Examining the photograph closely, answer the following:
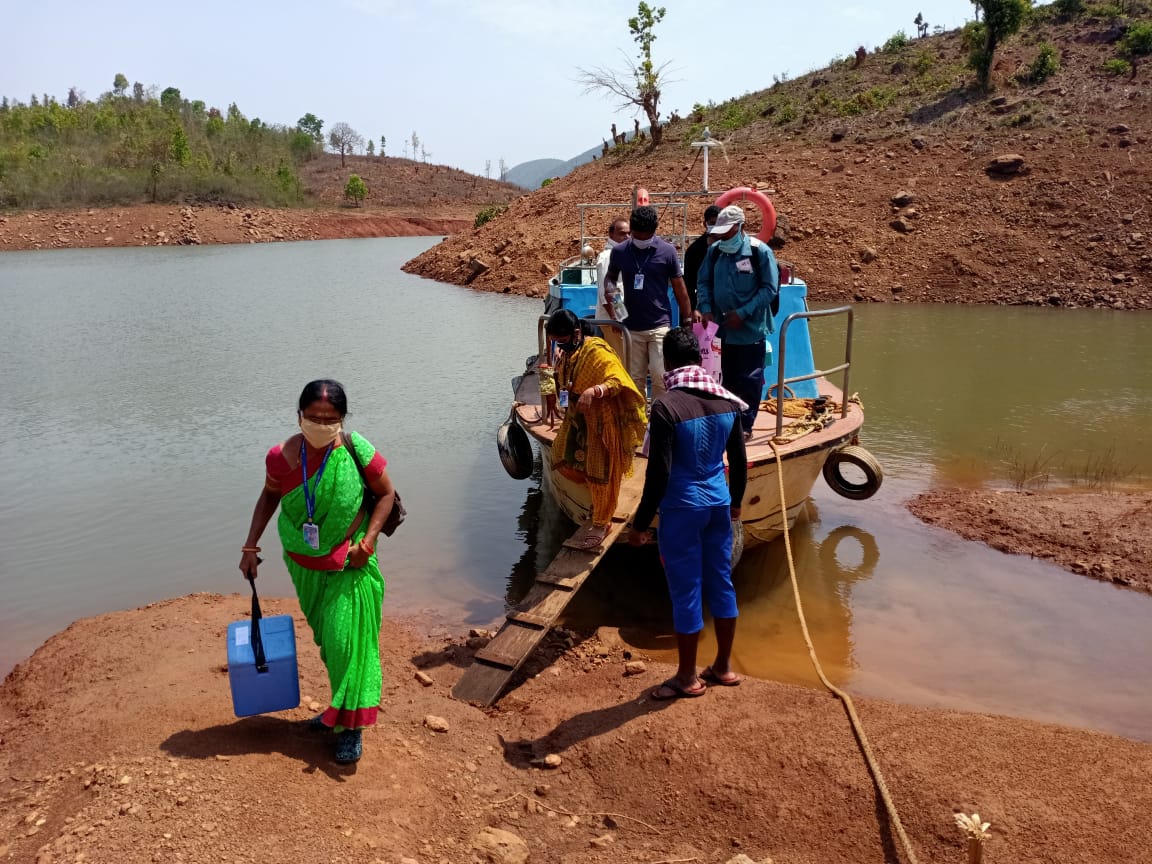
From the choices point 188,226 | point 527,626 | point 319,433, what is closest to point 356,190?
point 188,226

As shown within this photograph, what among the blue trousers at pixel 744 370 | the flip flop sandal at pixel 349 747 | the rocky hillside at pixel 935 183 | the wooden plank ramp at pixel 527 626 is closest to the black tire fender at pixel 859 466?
the blue trousers at pixel 744 370

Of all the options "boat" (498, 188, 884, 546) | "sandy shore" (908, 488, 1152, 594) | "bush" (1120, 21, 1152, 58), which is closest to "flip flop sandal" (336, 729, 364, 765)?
"boat" (498, 188, 884, 546)

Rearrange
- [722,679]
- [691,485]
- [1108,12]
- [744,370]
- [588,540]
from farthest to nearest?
1. [1108,12]
2. [744,370]
3. [588,540]
4. [722,679]
5. [691,485]

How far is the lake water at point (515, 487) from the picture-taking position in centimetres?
574

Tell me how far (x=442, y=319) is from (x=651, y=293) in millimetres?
15251

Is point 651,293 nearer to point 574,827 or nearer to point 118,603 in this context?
point 574,827

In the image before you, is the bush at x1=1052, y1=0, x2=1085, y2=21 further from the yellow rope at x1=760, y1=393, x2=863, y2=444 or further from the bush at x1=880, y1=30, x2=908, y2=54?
the yellow rope at x1=760, y1=393, x2=863, y2=444

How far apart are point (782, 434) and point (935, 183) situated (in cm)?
2200

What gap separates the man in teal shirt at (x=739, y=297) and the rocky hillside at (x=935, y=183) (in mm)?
17626

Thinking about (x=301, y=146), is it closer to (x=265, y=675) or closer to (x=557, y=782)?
(x=265, y=675)

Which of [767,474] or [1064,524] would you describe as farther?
[1064,524]

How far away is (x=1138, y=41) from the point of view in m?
27.8

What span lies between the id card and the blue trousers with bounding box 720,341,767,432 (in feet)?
11.5

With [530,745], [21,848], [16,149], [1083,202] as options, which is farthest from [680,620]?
[16,149]
